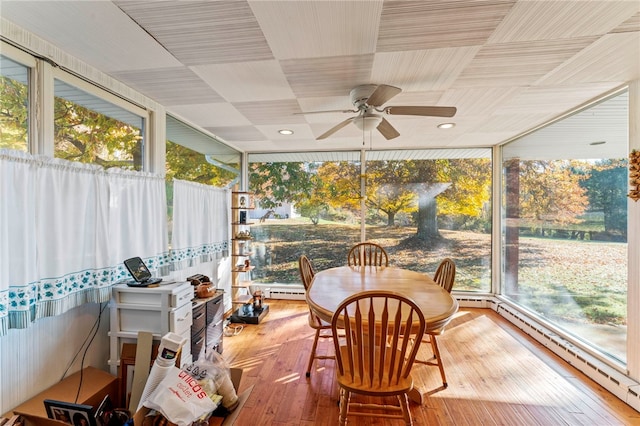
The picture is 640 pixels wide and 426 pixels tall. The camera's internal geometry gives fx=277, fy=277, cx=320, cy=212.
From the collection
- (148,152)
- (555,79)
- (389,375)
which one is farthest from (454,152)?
(148,152)

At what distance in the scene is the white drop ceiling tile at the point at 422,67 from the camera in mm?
1693

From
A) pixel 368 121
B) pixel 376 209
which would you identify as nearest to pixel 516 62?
pixel 368 121

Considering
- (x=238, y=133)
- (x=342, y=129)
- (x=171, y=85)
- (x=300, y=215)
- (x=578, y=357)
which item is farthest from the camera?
(x=300, y=215)

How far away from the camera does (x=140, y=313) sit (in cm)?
195

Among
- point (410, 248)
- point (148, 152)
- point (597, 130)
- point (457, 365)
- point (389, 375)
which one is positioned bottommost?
point (457, 365)

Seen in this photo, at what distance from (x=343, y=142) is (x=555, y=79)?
2237mm

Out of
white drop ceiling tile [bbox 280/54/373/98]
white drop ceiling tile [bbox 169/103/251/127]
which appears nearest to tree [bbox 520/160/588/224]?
white drop ceiling tile [bbox 280/54/373/98]

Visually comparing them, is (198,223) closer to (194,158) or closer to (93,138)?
(194,158)

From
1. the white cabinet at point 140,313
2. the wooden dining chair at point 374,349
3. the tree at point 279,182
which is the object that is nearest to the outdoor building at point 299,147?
the white cabinet at point 140,313

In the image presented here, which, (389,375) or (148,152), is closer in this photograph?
(389,375)

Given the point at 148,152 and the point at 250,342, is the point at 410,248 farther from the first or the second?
the point at 148,152

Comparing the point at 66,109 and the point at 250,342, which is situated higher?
the point at 66,109

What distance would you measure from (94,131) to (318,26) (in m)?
1.77

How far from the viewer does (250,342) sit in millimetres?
2938
